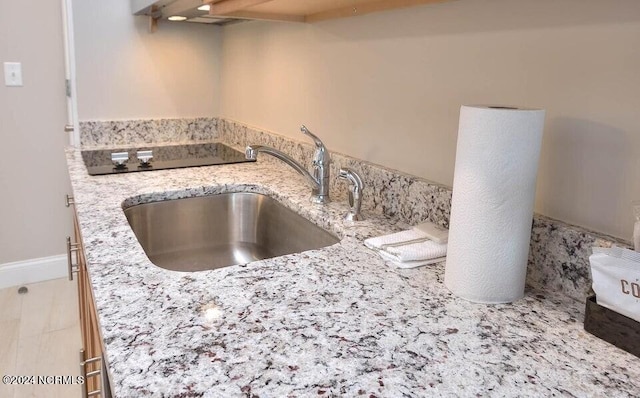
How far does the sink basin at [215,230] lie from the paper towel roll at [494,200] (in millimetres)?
604

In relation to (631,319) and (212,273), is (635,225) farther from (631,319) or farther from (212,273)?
(212,273)

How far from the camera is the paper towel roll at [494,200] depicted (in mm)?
727

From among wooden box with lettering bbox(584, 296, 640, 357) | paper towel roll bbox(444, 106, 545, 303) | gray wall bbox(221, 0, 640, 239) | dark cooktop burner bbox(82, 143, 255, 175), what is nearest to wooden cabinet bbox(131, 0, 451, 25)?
gray wall bbox(221, 0, 640, 239)

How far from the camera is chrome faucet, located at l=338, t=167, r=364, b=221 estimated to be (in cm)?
119

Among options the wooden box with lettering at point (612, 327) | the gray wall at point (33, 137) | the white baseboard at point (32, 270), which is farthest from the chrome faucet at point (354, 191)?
the white baseboard at point (32, 270)

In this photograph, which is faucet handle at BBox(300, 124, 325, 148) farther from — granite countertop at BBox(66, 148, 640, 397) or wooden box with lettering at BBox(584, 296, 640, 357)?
wooden box with lettering at BBox(584, 296, 640, 357)

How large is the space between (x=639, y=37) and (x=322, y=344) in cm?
63

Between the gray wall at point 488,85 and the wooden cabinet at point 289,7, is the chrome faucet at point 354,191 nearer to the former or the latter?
the gray wall at point 488,85

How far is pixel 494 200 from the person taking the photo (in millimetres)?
747

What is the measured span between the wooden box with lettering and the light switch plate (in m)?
2.65

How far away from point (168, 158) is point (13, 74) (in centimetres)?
111

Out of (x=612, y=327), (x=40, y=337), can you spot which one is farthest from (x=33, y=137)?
(x=612, y=327)

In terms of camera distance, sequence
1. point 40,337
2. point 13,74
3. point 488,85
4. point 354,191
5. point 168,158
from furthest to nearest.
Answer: point 13,74 < point 40,337 < point 168,158 < point 354,191 < point 488,85

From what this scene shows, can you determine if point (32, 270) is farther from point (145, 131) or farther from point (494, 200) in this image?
point (494, 200)
